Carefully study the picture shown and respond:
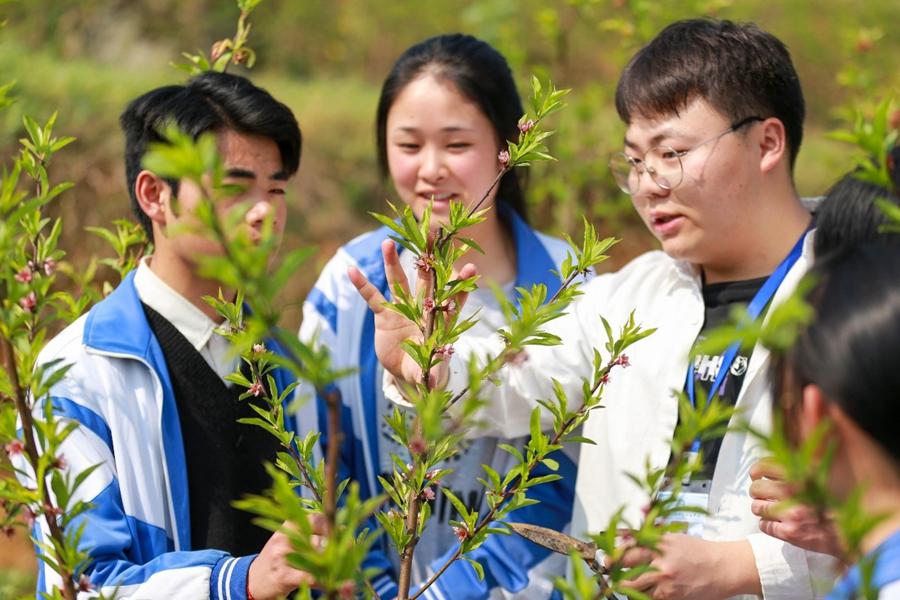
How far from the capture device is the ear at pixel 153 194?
2.27 metres

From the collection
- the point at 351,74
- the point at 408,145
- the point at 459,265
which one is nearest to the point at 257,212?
the point at 408,145

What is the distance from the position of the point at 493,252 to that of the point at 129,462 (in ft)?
3.59

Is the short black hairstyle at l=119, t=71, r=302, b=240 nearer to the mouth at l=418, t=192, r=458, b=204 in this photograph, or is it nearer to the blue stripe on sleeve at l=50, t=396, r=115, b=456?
the mouth at l=418, t=192, r=458, b=204

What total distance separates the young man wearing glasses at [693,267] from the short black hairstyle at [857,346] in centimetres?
73

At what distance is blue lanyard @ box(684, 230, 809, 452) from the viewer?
207 cm

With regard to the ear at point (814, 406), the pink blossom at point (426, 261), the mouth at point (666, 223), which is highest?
the mouth at point (666, 223)

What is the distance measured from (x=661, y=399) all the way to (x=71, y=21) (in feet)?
25.6

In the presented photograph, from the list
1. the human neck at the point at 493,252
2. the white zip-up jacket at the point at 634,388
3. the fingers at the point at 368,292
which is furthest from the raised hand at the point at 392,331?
the human neck at the point at 493,252

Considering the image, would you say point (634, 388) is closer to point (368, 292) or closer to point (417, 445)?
point (368, 292)

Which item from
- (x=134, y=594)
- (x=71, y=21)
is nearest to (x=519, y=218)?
(x=134, y=594)

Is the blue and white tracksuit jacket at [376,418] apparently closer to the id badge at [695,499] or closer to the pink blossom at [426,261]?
the id badge at [695,499]

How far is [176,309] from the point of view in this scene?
7.13 ft

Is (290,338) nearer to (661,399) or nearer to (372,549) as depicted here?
(661,399)

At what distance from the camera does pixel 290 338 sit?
1067 mm
